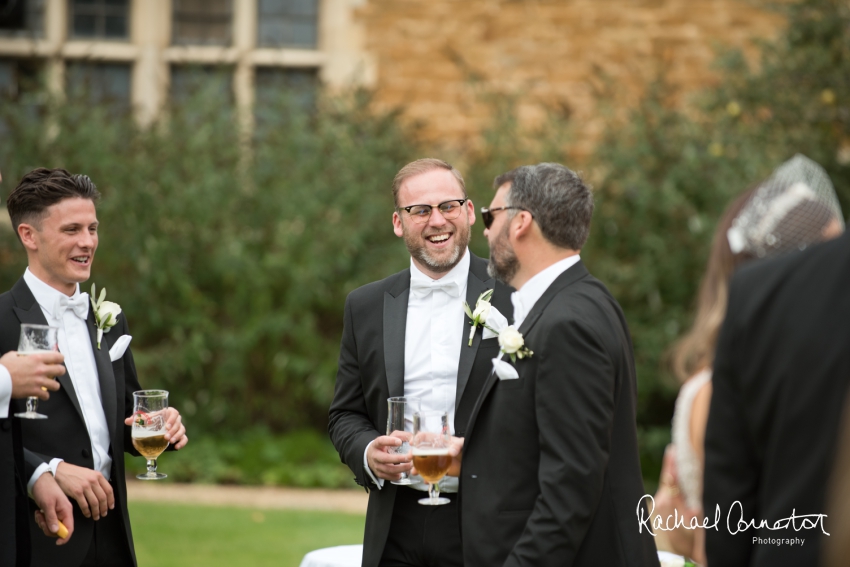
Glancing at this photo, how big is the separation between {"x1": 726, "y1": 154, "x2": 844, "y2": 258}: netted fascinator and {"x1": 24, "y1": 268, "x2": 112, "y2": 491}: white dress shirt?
2434 mm

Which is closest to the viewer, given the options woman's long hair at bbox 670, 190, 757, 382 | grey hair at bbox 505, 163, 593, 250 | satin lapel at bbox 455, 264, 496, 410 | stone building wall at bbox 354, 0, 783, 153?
woman's long hair at bbox 670, 190, 757, 382

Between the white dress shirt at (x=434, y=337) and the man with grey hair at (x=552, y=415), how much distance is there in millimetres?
625

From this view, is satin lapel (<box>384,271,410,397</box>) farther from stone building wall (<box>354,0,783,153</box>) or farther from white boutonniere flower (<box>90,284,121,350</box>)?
stone building wall (<box>354,0,783,153</box>)

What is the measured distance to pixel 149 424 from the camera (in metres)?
3.39

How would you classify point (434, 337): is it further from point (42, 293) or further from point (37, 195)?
point (37, 195)

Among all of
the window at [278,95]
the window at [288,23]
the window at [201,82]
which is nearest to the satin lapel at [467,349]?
the window at [278,95]

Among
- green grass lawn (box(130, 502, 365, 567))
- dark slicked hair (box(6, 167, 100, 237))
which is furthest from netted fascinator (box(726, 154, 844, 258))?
green grass lawn (box(130, 502, 365, 567))

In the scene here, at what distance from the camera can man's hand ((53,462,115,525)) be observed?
3242mm

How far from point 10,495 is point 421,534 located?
57.3 inches

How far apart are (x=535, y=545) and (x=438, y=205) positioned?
1607mm

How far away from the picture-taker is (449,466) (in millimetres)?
3062

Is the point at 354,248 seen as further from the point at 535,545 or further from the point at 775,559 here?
the point at 775,559

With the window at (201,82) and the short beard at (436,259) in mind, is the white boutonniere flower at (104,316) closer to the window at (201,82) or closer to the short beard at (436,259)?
the short beard at (436,259)

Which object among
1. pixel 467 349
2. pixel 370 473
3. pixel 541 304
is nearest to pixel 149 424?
pixel 370 473
